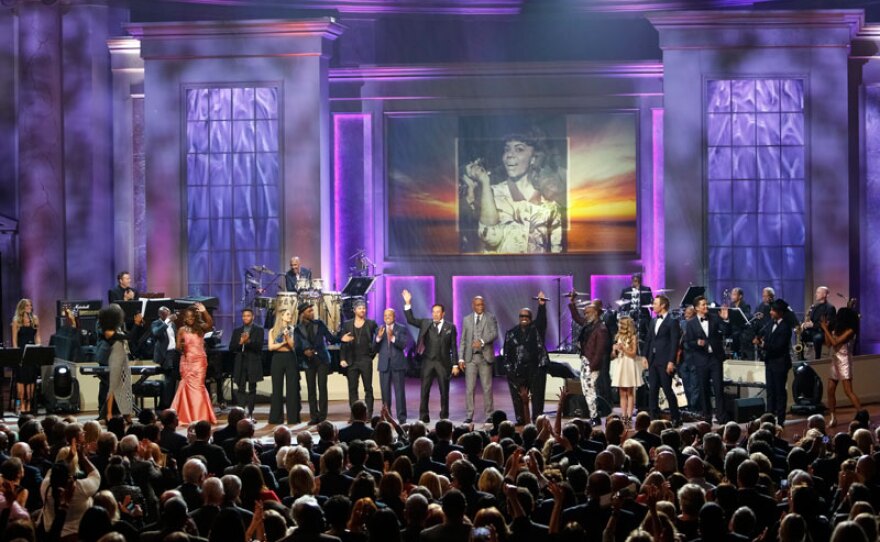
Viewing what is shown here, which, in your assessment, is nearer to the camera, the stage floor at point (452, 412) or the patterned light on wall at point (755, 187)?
the stage floor at point (452, 412)

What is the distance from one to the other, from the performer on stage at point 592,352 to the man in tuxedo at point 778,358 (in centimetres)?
187

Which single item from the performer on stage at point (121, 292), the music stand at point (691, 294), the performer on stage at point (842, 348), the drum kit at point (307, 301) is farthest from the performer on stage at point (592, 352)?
the performer on stage at point (121, 292)

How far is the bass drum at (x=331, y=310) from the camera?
1950 cm

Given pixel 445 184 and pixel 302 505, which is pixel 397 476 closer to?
pixel 302 505

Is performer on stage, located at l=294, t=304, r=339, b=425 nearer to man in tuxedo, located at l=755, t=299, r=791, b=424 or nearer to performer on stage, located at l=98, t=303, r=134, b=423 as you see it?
performer on stage, located at l=98, t=303, r=134, b=423

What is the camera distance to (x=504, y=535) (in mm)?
6809

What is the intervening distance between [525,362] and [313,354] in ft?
8.45

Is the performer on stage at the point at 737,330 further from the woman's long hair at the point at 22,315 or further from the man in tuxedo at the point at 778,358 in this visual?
the woman's long hair at the point at 22,315

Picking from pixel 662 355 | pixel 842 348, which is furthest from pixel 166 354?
pixel 842 348

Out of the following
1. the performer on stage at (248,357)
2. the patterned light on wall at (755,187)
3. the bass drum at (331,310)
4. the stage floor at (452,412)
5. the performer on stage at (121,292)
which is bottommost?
the stage floor at (452,412)

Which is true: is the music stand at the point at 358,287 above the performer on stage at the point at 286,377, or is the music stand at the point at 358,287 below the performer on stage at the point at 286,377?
above

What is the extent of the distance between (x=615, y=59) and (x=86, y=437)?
14.5 meters

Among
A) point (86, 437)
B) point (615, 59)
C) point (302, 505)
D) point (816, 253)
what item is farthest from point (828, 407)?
point (302, 505)

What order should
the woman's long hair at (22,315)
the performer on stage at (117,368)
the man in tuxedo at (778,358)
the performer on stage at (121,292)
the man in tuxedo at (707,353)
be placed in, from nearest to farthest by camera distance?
the man in tuxedo at (778,358)
the man in tuxedo at (707,353)
the performer on stage at (117,368)
the woman's long hair at (22,315)
the performer on stage at (121,292)
